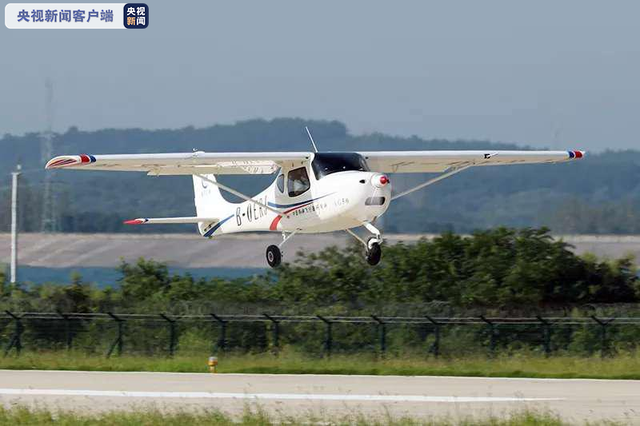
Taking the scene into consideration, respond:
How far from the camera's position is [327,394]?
25953 millimetres

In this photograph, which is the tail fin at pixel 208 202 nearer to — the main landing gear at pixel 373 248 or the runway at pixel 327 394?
the runway at pixel 327 394

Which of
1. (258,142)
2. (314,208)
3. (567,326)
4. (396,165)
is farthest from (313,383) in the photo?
(258,142)

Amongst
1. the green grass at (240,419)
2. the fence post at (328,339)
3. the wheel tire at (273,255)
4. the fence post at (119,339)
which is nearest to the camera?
the green grass at (240,419)

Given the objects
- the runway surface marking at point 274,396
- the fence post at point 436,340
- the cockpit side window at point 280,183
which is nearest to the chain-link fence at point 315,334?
the fence post at point 436,340

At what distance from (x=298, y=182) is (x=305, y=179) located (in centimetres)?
27

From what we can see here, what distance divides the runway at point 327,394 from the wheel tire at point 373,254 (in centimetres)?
265

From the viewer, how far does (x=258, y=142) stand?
130 m

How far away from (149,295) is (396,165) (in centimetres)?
1823

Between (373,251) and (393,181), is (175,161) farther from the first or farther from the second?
(393,181)

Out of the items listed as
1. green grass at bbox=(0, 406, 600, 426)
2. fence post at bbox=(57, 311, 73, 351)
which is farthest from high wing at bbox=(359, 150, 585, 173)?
green grass at bbox=(0, 406, 600, 426)

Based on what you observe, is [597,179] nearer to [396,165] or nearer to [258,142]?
[258,142]

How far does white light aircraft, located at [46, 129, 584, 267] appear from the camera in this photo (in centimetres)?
2634

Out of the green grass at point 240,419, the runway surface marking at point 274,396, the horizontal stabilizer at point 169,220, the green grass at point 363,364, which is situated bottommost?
the green grass at point 363,364

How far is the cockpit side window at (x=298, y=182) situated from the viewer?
2864 centimetres
